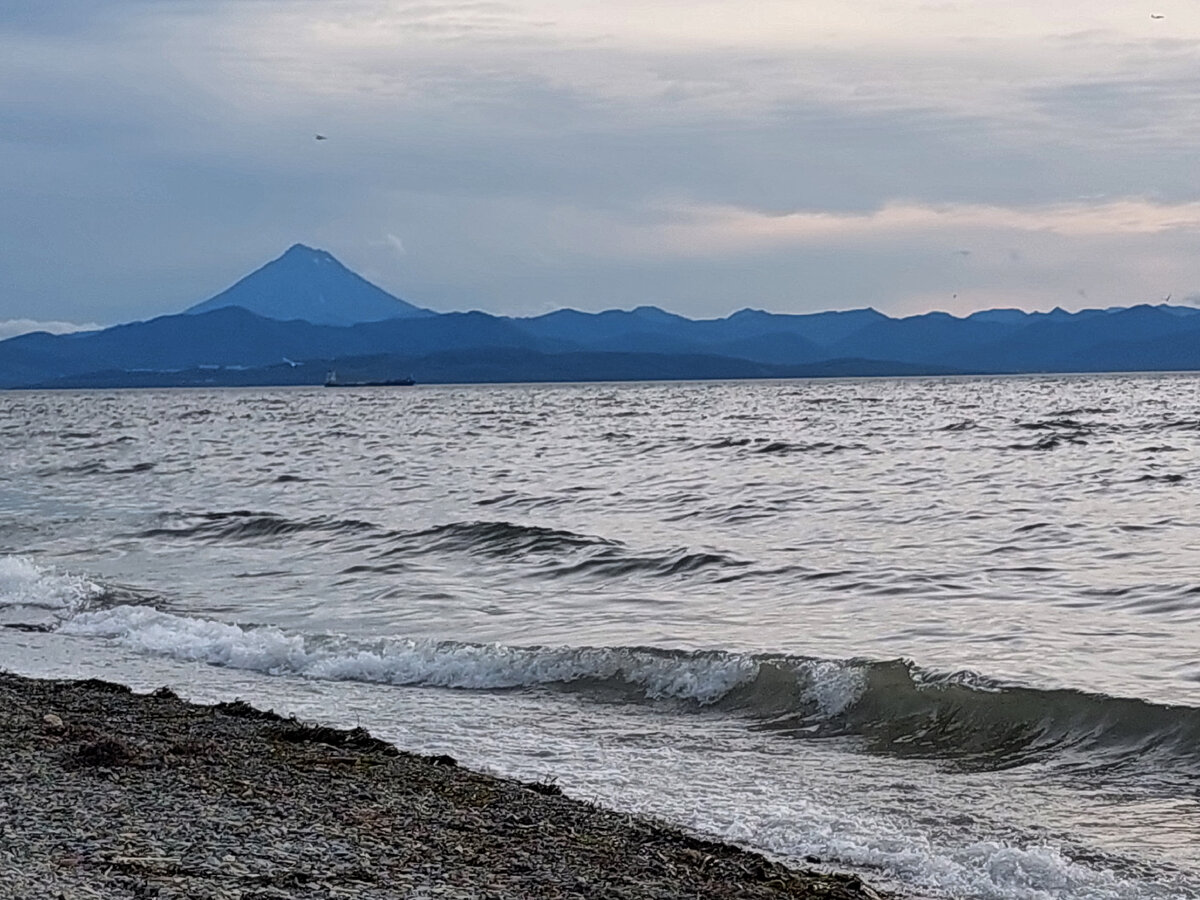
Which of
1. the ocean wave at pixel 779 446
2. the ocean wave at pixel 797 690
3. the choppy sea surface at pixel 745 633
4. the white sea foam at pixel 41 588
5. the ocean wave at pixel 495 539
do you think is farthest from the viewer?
the ocean wave at pixel 779 446

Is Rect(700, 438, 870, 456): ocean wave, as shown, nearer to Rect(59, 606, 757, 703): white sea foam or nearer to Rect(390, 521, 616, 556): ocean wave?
Rect(390, 521, 616, 556): ocean wave

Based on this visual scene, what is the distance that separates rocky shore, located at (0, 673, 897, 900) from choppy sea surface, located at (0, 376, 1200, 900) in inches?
33.6

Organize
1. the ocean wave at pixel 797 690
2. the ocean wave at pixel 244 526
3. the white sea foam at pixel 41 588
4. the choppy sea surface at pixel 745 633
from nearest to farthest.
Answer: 1. the choppy sea surface at pixel 745 633
2. the ocean wave at pixel 797 690
3. the white sea foam at pixel 41 588
4. the ocean wave at pixel 244 526

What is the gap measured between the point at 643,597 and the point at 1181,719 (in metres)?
8.24

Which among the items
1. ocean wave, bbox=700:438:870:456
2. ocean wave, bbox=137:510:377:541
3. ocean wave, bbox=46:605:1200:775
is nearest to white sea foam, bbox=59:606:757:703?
ocean wave, bbox=46:605:1200:775

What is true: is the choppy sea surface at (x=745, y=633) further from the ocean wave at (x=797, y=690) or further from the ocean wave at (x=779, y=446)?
the ocean wave at (x=779, y=446)

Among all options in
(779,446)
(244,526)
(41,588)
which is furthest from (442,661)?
(779,446)

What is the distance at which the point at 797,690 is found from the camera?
12.4 metres

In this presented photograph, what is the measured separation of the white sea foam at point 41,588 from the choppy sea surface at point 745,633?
0.09 metres

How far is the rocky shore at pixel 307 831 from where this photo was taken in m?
6.40

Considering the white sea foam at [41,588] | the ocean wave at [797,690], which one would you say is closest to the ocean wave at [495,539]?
the white sea foam at [41,588]

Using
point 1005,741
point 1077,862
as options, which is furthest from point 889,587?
point 1077,862

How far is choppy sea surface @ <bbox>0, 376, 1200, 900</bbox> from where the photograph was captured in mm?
9008

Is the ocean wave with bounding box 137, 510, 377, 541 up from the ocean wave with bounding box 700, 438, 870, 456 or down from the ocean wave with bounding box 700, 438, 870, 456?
down
